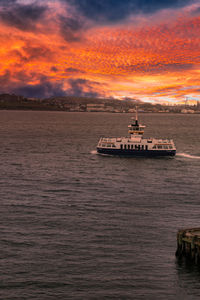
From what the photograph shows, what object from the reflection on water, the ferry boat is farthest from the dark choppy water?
the ferry boat

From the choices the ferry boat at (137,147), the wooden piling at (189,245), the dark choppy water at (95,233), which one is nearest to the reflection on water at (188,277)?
the dark choppy water at (95,233)

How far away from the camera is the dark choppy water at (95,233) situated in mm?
35625

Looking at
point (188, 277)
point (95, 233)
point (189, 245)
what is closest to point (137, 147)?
point (95, 233)

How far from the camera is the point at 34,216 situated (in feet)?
181

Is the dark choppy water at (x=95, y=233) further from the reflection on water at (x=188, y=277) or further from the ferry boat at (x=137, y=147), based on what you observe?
the ferry boat at (x=137, y=147)

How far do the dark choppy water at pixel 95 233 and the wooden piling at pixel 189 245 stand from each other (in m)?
1.16

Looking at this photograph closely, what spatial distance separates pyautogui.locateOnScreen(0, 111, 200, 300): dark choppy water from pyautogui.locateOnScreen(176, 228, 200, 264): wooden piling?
1160 mm

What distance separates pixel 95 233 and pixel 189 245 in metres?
13.2

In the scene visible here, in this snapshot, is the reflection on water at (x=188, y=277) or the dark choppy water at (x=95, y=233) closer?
the reflection on water at (x=188, y=277)

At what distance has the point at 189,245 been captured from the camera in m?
39.2

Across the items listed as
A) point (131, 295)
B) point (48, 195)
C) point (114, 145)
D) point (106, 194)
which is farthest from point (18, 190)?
point (114, 145)

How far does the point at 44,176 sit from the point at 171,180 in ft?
89.5

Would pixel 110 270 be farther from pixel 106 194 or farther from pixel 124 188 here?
pixel 124 188

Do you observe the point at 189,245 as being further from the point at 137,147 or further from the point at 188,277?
the point at 137,147
